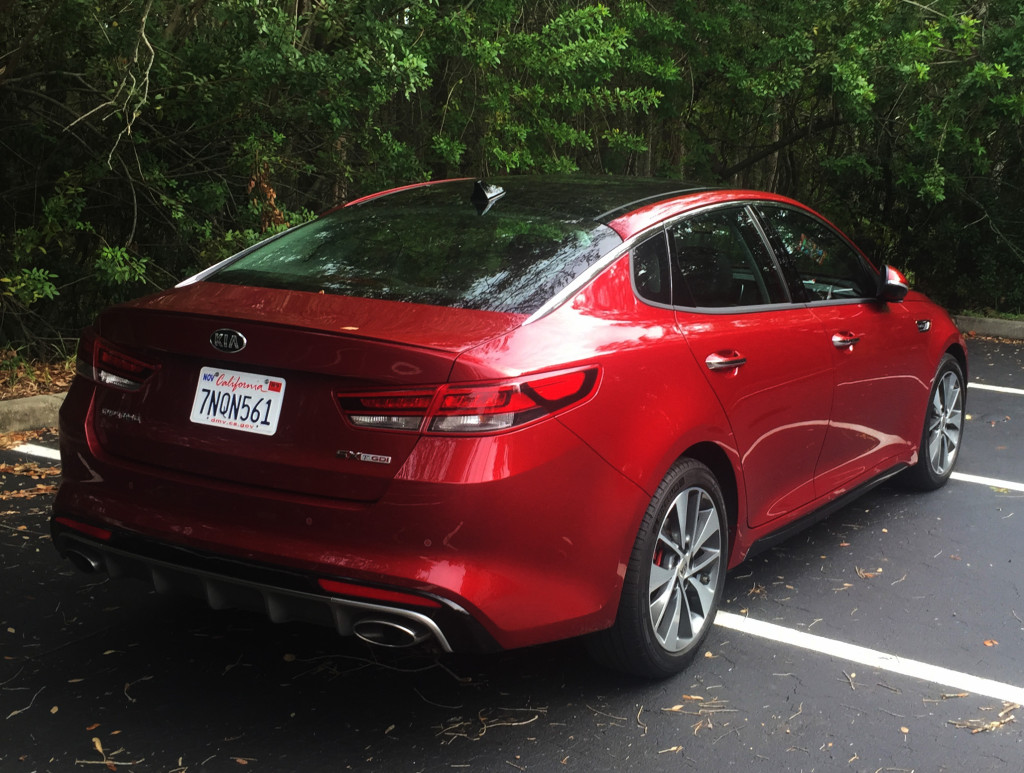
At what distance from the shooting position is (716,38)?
12.6m

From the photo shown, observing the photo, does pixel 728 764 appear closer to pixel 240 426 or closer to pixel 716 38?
pixel 240 426

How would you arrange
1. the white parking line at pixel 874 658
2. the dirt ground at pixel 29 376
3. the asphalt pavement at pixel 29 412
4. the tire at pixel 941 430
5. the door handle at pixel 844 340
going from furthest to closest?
1. the dirt ground at pixel 29 376
2. the asphalt pavement at pixel 29 412
3. the tire at pixel 941 430
4. the door handle at pixel 844 340
5. the white parking line at pixel 874 658

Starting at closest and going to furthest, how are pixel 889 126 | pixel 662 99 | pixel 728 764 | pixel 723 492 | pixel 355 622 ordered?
pixel 355 622
pixel 728 764
pixel 723 492
pixel 662 99
pixel 889 126

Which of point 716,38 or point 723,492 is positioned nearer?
point 723,492

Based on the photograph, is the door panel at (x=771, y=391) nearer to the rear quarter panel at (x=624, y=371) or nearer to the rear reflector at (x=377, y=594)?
the rear quarter panel at (x=624, y=371)

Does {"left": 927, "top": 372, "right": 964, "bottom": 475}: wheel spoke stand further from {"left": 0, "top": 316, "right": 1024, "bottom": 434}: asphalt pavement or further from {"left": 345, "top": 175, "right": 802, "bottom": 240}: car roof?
{"left": 0, "top": 316, "right": 1024, "bottom": 434}: asphalt pavement

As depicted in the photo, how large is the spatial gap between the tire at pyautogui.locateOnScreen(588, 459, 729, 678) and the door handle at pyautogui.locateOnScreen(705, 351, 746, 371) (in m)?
0.34

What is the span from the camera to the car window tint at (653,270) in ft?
11.8

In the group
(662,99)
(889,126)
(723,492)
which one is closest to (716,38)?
(662,99)

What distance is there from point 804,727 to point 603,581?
79 centimetres

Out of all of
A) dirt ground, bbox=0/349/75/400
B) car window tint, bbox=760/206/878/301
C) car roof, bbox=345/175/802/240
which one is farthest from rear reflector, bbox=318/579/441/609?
dirt ground, bbox=0/349/75/400

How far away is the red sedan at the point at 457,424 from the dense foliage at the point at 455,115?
3.58m

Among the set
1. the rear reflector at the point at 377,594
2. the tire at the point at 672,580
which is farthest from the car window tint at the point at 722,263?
the rear reflector at the point at 377,594

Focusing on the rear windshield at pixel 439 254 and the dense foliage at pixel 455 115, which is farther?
the dense foliage at pixel 455 115
